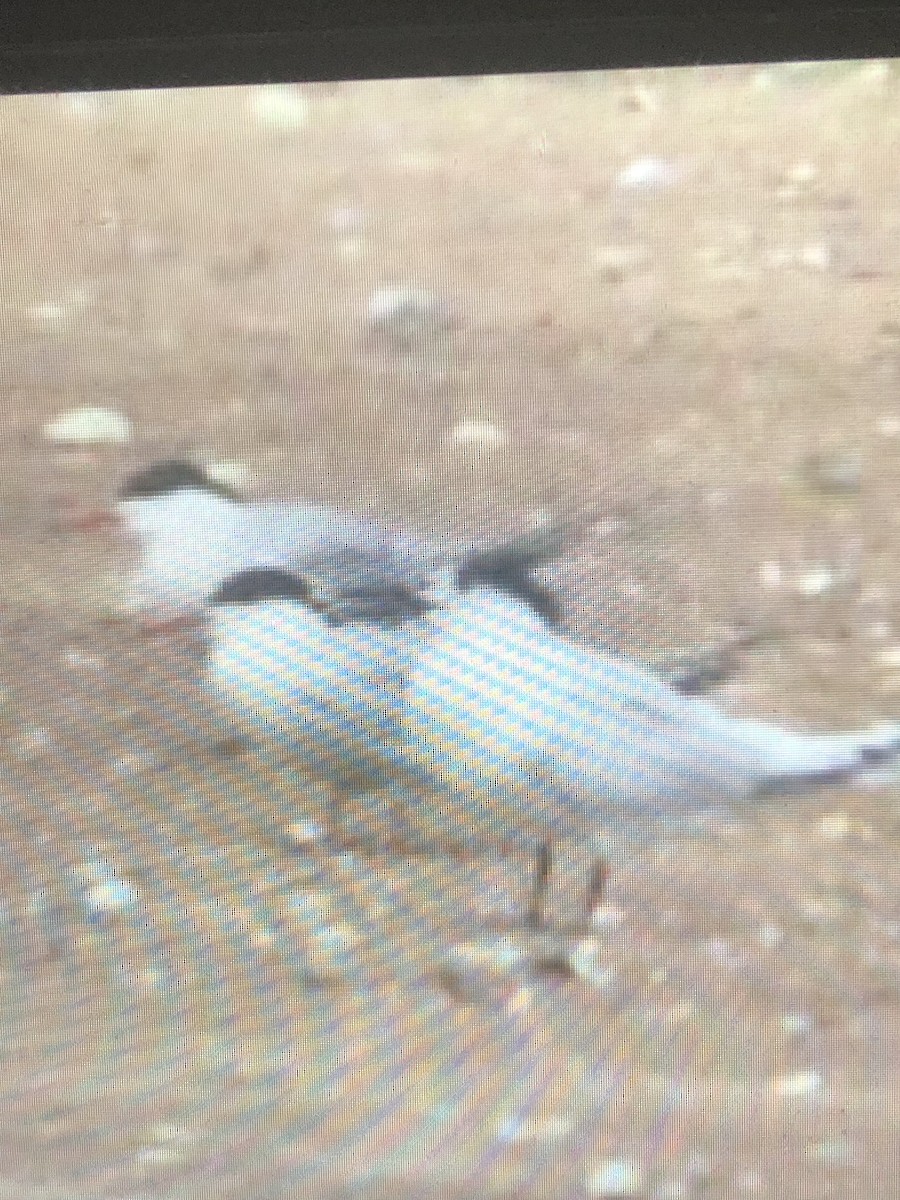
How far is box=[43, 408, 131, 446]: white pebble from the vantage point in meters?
1.02

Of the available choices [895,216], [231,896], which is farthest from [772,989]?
[895,216]

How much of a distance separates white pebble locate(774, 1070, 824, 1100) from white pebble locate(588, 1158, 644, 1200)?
0.10 m

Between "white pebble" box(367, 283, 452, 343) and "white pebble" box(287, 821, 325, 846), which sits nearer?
"white pebble" box(287, 821, 325, 846)

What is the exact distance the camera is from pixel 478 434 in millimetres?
968

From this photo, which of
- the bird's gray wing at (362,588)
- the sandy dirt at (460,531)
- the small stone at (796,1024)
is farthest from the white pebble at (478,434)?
the small stone at (796,1024)

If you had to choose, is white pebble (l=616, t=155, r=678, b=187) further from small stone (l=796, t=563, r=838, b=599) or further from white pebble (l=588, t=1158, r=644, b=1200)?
white pebble (l=588, t=1158, r=644, b=1200)

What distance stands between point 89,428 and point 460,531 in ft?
1.11

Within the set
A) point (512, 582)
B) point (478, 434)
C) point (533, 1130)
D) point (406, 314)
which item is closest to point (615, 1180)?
point (533, 1130)

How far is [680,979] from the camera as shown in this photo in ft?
2.61

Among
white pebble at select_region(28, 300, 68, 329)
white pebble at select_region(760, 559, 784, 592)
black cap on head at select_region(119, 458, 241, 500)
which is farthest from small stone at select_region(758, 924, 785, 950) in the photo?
white pebble at select_region(28, 300, 68, 329)

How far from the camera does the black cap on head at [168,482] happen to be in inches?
38.8

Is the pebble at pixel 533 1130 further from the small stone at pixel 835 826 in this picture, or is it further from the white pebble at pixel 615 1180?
the small stone at pixel 835 826

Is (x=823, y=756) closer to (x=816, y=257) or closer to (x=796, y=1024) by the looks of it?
(x=796, y=1024)

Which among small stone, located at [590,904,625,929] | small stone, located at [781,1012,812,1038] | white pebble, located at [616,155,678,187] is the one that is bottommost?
small stone, located at [781,1012,812,1038]
